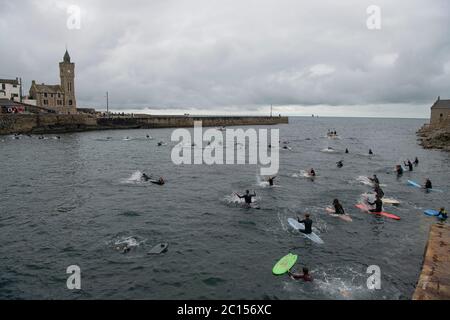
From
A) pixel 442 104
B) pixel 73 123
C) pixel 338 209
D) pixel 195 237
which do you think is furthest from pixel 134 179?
pixel 442 104

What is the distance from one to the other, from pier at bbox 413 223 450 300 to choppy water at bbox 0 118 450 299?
1120 mm

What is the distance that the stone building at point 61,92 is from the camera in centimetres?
12225

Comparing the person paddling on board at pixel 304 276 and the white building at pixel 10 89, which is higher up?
the white building at pixel 10 89

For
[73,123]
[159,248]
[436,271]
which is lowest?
[159,248]

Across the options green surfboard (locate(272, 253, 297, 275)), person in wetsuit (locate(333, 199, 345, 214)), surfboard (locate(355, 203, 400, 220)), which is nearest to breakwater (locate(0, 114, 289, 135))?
person in wetsuit (locate(333, 199, 345, 214))

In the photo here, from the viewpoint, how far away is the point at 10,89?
12200 cm

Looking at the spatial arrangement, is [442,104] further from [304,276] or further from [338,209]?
[304,276]

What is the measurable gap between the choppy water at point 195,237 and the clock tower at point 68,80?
93458 mm

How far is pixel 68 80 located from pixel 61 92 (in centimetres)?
514

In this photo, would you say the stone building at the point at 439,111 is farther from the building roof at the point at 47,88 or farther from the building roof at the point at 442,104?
the building roof at the point at 47,88

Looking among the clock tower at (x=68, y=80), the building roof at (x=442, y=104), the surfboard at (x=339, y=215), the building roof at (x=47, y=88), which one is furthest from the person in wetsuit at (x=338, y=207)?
the building roof at (x=47, y=88)

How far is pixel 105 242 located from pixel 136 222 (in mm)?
3714

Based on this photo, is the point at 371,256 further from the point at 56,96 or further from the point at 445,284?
the point at 56,96

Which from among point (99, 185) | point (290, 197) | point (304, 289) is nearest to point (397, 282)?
point (304, 289)
